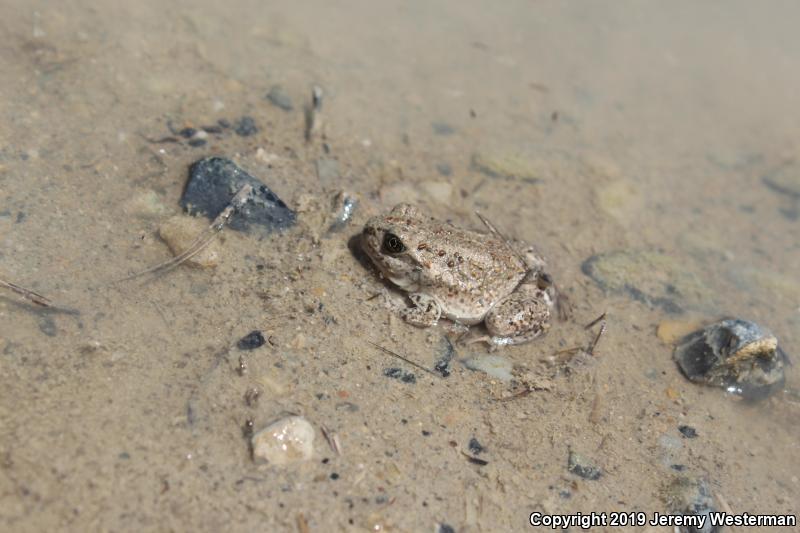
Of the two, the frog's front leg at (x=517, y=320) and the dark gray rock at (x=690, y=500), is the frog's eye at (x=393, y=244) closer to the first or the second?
the frog's front leg at (x=517, y=320)

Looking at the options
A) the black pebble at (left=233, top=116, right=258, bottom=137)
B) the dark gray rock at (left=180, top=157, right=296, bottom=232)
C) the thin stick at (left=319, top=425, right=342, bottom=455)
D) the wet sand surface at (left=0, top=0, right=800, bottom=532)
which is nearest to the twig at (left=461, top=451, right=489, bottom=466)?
the wet sand surface at (left=0, top=0, right=800, bottom=532)

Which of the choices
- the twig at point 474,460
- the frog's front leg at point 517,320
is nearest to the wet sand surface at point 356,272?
the twig at point 474,460

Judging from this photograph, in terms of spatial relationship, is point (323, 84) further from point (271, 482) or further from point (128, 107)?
point (271, 482)

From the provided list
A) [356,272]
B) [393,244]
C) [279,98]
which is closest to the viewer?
[393,244]

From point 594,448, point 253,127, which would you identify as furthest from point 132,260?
point 594,448

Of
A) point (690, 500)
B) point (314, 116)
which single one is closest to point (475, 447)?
point (690, 500)

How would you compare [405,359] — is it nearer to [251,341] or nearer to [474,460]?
[474,460]
